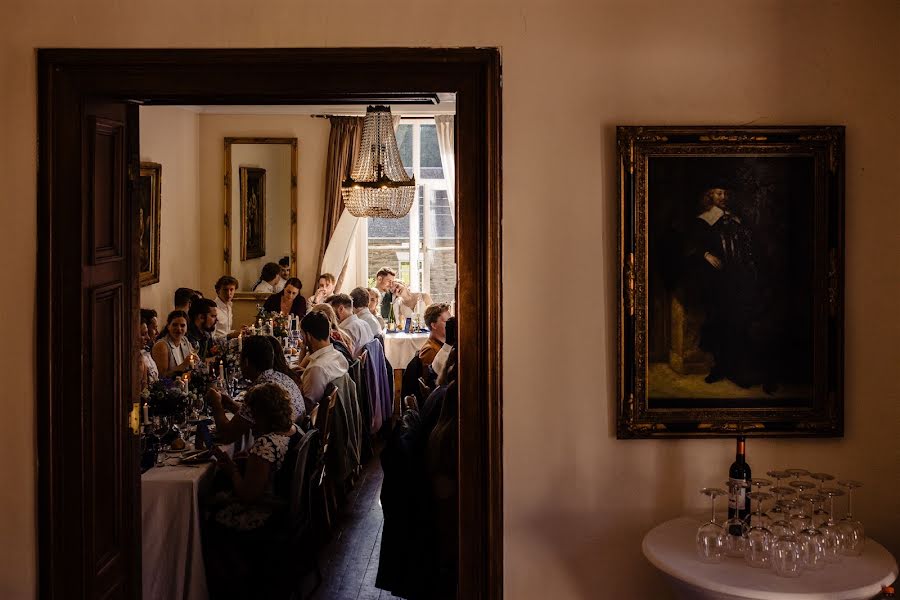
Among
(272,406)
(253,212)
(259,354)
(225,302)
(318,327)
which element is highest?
(253,212)

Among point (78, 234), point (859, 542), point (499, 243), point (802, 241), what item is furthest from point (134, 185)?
point (859, 542)

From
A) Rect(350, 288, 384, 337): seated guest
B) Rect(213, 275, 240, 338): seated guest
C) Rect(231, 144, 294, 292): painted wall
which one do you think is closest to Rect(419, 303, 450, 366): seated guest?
Rect(350, 288, 384, 337): seated guest

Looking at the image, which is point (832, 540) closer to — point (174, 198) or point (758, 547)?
point (758, 547)

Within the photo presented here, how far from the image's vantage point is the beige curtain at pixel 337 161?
10500 millimetres

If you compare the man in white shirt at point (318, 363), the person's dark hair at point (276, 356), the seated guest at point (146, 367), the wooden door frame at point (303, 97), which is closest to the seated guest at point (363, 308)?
the man in white shirt at point (318, 363)

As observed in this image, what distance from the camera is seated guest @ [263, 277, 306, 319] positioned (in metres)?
9.53

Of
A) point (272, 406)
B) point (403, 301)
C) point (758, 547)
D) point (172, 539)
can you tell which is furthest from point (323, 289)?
point (758, 547)

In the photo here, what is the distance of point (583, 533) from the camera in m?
3.43

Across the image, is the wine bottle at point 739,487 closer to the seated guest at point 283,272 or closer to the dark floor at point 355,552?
the dark floor at point 355,552

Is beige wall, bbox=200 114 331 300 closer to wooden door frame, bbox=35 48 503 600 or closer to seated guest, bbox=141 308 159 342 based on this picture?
seated guest, bbox=141 308 159 342

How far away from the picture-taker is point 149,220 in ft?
29.3

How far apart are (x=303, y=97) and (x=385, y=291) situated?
6.87 m

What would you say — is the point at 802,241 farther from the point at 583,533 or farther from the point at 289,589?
the point at 289,589

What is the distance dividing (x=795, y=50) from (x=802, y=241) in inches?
25.4
